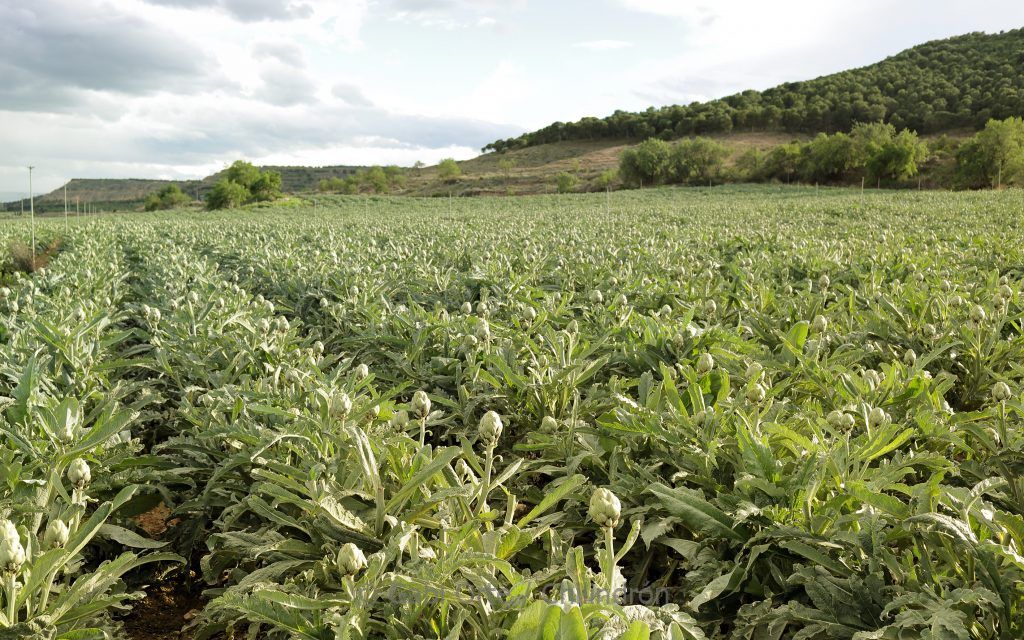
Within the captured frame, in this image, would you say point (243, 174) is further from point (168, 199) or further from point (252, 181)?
point (168, 199)

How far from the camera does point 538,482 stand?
2.73 meters

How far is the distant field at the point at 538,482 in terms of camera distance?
55.4 inches

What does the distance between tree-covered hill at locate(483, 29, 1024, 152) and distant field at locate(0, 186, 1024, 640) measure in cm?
8060

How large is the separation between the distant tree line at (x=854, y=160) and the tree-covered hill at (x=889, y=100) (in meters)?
13.3

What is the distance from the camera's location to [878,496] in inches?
62.2

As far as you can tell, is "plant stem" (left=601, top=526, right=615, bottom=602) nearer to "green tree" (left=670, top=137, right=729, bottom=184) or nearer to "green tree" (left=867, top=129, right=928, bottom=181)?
"green tree" (left=867, top=129, right=928, bottom=181)

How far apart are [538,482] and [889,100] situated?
9271 centimetres

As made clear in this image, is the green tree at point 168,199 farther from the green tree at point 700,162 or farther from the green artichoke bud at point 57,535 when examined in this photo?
the green artichoke bud at point 57,535

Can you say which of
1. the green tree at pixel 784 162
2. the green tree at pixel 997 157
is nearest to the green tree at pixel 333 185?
the green tree at pixel 784 162

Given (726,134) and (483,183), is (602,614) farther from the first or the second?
(726,134)

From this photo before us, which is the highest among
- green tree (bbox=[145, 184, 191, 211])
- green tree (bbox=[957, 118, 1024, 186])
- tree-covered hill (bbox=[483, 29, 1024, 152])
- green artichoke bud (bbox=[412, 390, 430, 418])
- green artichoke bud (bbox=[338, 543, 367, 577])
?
tree-covered hill (bbox=[483, 29, 1024, 152])

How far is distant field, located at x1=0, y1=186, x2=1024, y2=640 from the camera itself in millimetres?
1406

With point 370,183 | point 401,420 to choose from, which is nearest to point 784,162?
point 370,183

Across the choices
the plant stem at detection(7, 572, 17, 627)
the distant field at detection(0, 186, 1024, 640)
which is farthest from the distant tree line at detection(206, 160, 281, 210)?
the plant stem at detection(7, 572, 17, 627)
